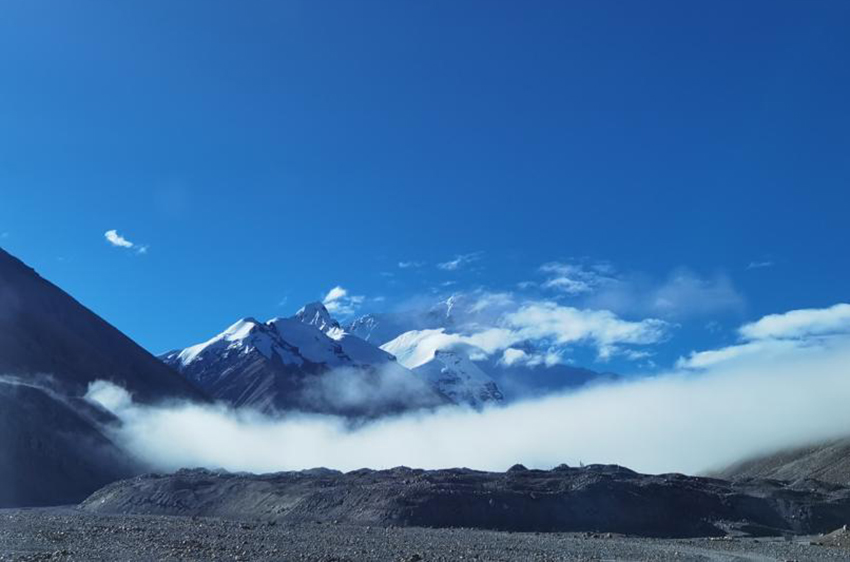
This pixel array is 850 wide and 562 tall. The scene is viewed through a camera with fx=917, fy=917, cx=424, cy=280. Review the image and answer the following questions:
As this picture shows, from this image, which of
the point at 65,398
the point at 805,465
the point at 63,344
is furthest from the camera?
the point at 63,344

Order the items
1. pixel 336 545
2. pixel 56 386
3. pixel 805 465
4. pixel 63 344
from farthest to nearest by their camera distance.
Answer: pixel 63 344 < pixel 56 386 < pixel 805 465 < pixel 336 545

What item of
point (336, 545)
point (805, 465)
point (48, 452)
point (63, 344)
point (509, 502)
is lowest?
point (336, 545)

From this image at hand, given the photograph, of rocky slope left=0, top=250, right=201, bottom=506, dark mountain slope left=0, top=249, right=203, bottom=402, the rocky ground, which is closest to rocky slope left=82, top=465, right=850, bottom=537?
the rocky ground

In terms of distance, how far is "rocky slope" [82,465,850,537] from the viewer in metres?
73.2

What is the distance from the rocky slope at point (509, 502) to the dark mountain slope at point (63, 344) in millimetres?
59626

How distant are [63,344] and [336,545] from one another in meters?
124

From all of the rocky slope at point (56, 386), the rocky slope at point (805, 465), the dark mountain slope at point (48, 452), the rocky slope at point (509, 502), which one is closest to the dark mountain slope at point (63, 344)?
the rocky slope at point (56, 386)

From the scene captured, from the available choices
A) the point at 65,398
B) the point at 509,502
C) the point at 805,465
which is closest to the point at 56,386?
the point at 65,398

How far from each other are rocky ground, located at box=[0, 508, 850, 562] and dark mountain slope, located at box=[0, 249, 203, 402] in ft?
297

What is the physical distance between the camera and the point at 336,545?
47344 millimetres

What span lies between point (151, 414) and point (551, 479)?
3783 inches

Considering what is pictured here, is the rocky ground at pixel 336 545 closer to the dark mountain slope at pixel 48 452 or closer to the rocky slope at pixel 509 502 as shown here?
the rocky slope at pixel 509 502

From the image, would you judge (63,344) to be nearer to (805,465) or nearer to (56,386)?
(56,386)

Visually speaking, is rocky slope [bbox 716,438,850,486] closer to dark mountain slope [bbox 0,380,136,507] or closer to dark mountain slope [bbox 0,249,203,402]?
dark mountain slope [bbox 0,380,136,507]
